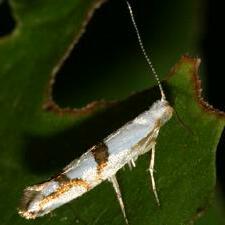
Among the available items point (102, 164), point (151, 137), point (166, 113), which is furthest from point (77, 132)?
point (166, 113)

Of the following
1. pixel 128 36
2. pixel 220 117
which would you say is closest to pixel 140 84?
pixel 128 36

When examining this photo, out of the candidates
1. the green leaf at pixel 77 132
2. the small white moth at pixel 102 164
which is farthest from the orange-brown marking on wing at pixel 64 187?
the green leaf at pixel 77 132

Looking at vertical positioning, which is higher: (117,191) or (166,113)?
(166,113)

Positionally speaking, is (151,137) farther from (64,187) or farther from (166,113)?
(64,187)

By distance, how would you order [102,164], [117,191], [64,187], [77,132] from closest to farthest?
[117,191] → [64,187] → [102,164] → [77,132]

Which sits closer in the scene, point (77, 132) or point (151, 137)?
point (151, 137)

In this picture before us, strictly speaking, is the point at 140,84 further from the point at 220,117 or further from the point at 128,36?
the point at 220,117

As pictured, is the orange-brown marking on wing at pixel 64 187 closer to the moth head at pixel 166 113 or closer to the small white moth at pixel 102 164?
the small white moth at pixel 102 164
